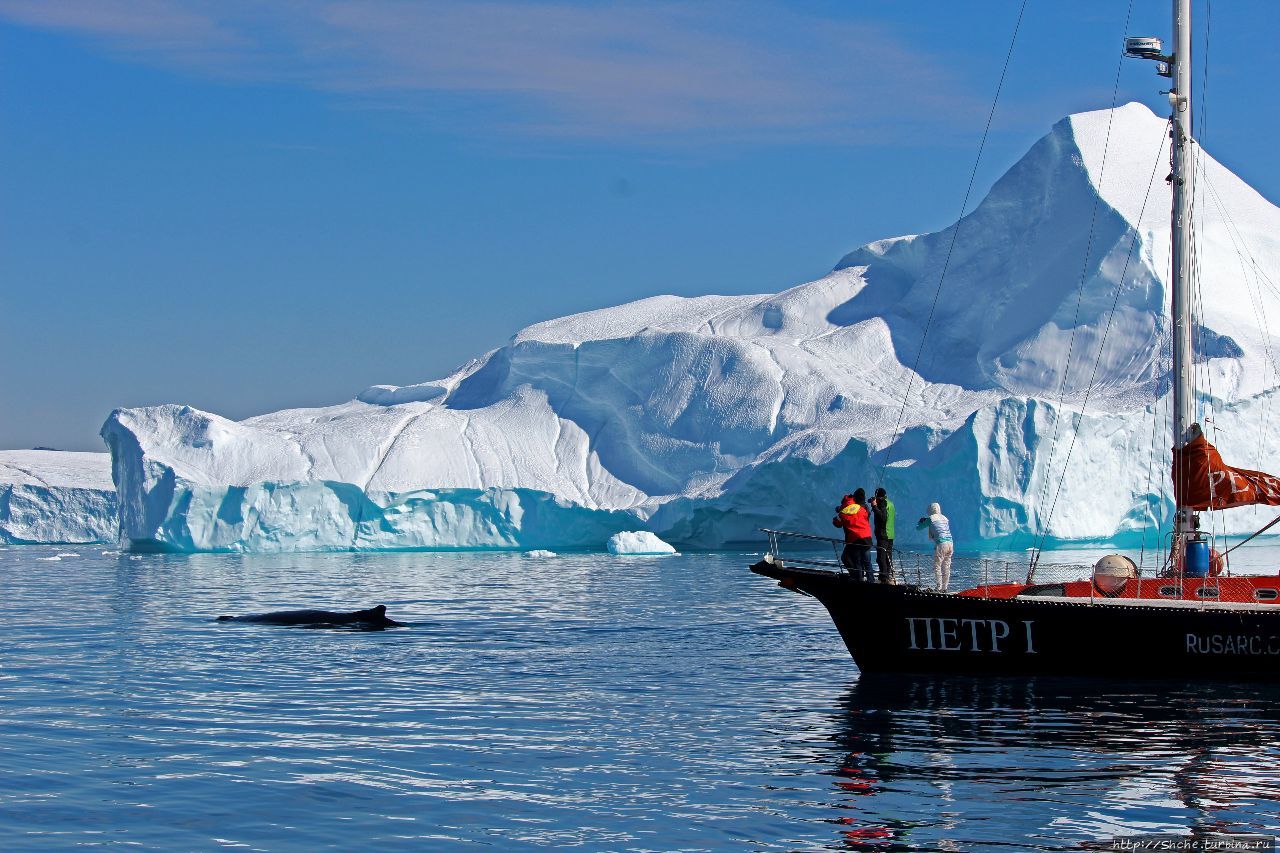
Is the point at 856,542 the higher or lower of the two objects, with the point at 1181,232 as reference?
lower

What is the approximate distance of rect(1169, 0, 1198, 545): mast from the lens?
1858cm

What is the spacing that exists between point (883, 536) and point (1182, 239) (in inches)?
210

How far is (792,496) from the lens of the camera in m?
53.5

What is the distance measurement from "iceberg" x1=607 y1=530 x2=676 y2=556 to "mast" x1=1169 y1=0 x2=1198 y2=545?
121 feet

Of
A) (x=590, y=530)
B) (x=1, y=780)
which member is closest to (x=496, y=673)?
(x=1, y=780)

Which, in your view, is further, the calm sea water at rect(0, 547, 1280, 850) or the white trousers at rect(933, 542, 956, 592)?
the white trousers at rect(933, 542, 956, 592)

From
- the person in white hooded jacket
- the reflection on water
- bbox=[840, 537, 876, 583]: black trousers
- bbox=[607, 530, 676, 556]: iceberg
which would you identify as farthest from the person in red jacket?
bbox=[607, 530, 676, 556]: iceberg

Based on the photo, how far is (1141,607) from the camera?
17.3 m

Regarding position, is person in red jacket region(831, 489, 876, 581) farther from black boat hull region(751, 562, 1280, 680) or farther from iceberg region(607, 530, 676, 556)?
iceberg region(607, 530, 676, 556)

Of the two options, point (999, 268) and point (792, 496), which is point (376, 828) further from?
point (999, 268)

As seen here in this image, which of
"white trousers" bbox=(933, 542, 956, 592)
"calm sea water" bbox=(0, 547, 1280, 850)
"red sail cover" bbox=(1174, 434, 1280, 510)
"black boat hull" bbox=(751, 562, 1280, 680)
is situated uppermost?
"red sail cover" bbox=(1174, 434, 1280, 510)

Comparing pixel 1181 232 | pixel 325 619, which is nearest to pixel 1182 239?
pixel 1181 232

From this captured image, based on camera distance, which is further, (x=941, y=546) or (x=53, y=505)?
(x=53, y=505)

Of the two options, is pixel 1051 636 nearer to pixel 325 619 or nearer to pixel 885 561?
pixel 885 561
